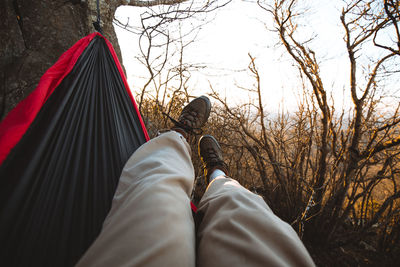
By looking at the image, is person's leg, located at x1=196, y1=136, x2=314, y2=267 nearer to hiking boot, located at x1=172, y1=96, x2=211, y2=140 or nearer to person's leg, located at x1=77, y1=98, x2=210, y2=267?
person's leg, located at x1=77, y1=98, x2=210, y2=267

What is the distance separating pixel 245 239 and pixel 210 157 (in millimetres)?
847

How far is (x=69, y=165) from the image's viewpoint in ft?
1.92

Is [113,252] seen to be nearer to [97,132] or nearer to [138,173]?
[138,173]

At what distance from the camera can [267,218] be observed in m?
0.45

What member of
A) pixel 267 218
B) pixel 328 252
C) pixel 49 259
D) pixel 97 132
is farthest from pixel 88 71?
pixel 328 252

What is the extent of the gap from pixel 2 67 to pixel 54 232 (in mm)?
1086

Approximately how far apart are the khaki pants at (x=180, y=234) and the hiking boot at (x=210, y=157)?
625 mm

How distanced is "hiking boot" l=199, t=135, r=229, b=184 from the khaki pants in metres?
0.62

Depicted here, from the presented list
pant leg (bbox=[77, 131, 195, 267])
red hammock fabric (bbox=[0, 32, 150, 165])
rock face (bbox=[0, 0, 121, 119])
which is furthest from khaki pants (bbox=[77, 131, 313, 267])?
rock face (bbox=[0, 0, 121, 119])

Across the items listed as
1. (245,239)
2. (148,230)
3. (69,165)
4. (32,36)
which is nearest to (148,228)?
(148,230)

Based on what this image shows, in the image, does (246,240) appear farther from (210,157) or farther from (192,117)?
(192,117)

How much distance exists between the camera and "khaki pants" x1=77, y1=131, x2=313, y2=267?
1.12ft

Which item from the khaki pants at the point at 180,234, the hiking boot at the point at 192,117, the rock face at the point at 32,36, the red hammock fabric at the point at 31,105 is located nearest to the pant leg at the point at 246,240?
the khaki pants at the point at 180,234

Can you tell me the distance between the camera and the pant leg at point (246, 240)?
37 cm
